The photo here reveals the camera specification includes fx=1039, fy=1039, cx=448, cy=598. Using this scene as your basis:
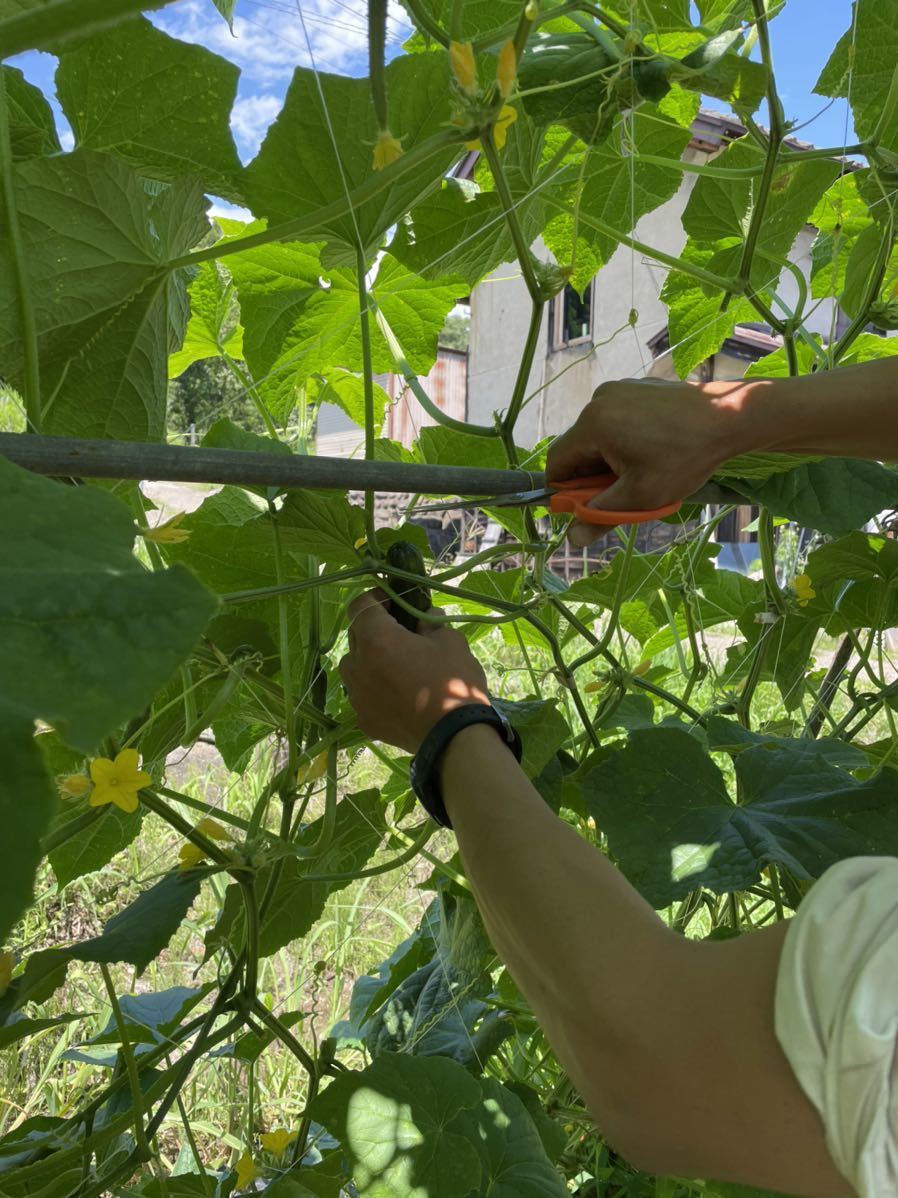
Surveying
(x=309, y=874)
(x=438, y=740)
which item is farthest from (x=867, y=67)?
(x=309, y=874)

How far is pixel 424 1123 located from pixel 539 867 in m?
0.42

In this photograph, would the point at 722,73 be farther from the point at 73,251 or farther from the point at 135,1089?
the point at 135,1089

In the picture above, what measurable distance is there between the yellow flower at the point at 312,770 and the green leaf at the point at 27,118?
0.48m

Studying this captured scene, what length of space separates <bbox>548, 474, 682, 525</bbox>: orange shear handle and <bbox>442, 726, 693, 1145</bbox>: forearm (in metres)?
0.21

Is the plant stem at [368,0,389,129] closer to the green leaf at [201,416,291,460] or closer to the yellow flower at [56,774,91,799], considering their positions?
the green leaf at [201,416,291,460]

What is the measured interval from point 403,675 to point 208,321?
1.89ft

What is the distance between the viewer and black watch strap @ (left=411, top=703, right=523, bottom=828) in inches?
26.5

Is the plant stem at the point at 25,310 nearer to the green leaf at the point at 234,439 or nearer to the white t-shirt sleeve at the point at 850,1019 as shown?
the green leaf at the point at 234,439

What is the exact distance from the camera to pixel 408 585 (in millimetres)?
773

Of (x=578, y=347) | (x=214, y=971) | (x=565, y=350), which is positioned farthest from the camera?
(x=565, y=350)

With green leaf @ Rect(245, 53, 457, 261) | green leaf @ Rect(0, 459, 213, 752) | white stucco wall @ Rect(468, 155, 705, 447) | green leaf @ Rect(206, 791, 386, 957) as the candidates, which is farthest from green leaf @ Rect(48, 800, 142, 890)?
white stucco wall @ Rect(468, 155, 705, 447)

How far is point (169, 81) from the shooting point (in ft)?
2.23

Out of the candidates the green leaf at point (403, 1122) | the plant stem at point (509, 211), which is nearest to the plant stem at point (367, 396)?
the plant stem at point (509, 211)

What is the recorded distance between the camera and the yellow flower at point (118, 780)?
2.09ft
